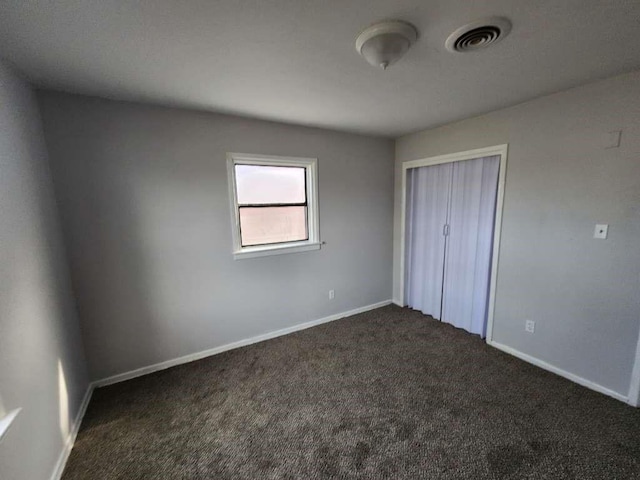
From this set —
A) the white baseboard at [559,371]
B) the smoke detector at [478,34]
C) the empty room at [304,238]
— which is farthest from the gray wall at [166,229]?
the white baseboard at [559,371]

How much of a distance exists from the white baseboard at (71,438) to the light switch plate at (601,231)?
397 cm

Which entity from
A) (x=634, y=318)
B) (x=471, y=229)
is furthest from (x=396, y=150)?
(x=634, y=318)

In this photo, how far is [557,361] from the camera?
2258mm

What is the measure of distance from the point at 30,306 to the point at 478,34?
112 inches

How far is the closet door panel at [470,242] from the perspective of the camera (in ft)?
8.92

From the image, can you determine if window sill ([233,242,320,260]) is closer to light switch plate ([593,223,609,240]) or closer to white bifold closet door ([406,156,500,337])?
white bifold closet door ([406,156,500,337])

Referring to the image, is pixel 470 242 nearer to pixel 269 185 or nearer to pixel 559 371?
pixel 559 371

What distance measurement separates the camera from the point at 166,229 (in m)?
2.33

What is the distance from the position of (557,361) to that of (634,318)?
0.67 metres

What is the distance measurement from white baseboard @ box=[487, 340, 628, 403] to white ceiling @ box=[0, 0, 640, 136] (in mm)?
2368

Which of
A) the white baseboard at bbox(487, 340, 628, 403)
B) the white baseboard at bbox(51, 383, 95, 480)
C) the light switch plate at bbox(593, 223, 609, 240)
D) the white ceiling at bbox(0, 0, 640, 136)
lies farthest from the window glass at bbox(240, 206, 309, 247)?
the light switch plate at bbox(593, 223, 609, 240)

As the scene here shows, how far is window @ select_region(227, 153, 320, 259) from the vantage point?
268 centimetres

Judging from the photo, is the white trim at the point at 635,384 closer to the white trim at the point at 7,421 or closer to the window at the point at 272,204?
the window at the point at 272,204

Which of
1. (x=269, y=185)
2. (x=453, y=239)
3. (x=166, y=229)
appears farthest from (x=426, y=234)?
(x=166, y=229)
